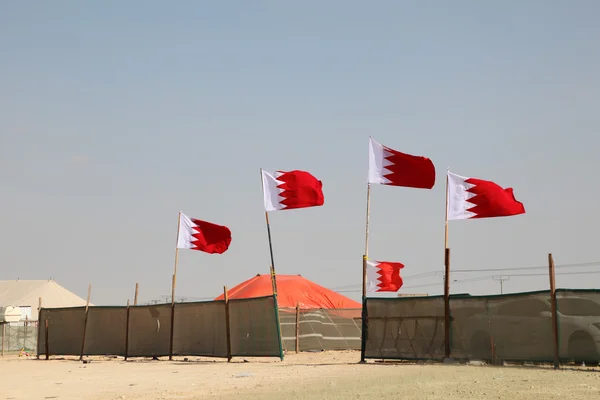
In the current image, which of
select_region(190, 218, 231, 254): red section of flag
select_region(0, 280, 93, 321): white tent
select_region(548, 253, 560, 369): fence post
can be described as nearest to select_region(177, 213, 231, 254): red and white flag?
select_region(190, 218, 231, 254): red section of flag

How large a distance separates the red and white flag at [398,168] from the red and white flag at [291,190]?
2469 mm

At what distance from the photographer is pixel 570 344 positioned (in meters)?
18.8

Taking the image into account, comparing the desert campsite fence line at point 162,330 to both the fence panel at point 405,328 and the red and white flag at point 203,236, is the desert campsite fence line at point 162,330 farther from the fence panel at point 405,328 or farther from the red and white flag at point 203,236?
the fence panel at point 405,328

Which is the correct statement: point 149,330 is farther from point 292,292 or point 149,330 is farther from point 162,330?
point 292,292

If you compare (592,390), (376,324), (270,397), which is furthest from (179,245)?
(592,390)

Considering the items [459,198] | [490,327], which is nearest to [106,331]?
[459,198]

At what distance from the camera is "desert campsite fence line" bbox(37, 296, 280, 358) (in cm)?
2533

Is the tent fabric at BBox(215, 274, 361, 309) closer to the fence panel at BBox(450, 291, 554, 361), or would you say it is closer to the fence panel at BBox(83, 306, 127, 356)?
the fence panel at BBox(83, 306, 127, 356)

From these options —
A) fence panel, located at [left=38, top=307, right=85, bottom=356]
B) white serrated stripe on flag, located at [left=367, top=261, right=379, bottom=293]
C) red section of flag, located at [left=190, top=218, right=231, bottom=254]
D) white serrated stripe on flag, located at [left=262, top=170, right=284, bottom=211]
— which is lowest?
fence panel, located at [left=38, top=307, right=85, bottom=356]

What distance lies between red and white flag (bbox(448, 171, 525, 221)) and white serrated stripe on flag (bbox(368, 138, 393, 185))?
211 cm

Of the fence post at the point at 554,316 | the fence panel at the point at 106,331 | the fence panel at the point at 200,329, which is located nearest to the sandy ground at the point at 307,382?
the fence post at the point at 554,316

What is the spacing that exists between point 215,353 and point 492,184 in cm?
1080

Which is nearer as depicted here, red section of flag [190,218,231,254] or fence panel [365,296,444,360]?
fence panel [365,296,444,360]

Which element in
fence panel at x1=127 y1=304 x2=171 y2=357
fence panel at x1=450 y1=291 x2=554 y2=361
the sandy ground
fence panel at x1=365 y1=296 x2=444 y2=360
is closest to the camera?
the sandy ground
